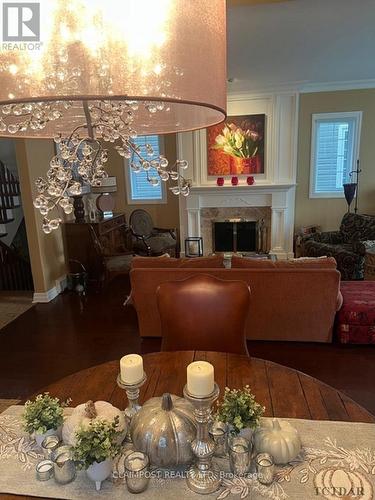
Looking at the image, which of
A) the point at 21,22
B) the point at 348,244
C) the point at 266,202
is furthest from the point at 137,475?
the point at 266,202

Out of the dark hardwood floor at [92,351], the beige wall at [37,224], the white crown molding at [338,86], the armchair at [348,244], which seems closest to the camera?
the dark hardwood floor at [92,351]

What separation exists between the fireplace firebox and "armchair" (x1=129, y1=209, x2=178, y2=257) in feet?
2.60

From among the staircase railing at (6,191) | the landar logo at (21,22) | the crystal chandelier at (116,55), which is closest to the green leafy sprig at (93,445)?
the crystal chandelier at (116,55)

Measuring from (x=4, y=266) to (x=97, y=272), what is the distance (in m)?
1.40

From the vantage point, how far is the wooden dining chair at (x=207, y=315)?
1722 mm

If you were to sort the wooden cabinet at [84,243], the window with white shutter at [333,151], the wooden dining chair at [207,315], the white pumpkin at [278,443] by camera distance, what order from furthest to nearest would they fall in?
the window with white shutter at [333,151] < the wooden cabinet at [84,243] < the wooden dining chair at [207,315] < the white pumpkin at [278,443]

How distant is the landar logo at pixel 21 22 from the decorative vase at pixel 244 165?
5.39 meters

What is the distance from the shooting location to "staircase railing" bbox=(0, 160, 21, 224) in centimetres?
518

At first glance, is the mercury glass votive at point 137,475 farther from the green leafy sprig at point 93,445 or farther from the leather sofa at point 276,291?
the leather sofa at point 276,291

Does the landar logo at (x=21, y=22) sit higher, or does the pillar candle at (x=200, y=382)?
the landar logo at (x=21, y=22)

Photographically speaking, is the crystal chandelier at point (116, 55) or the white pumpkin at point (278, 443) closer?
the crystal chandelier at point (116, 55)

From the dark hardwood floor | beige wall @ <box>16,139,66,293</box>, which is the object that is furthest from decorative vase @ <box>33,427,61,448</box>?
beige wall @ <box>16,139,66,293</box>

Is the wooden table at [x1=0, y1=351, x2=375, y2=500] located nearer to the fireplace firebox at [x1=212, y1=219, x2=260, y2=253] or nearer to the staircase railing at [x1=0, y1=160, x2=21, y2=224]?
the staircase railing at [x1=0, y1=160, x2=21, y2=224]

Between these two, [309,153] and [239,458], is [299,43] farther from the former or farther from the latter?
[239,458]
